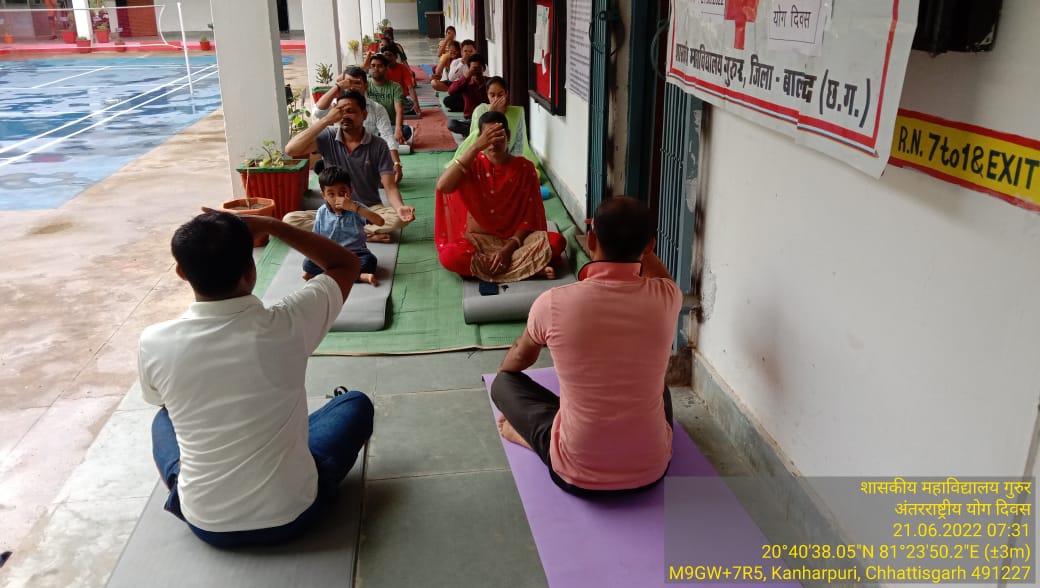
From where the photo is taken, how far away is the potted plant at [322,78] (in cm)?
1020

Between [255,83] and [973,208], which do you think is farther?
[255,83]

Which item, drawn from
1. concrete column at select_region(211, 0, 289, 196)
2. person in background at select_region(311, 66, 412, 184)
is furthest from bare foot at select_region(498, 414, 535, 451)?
concrete column at select_region(211, 0, 289, 196)

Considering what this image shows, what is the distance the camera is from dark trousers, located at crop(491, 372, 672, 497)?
109 inches

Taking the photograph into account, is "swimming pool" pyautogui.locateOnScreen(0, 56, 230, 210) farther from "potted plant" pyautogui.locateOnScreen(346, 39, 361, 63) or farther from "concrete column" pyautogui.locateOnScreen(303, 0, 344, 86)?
"potted plant" pyautogui.locateOnScreen(346, 39, 361, 63)

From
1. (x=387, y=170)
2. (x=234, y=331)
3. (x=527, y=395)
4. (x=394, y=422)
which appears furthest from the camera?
(x=387, y=170)

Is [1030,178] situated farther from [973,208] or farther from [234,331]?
[234,331]

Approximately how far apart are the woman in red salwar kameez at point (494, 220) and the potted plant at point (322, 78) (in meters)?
5.84

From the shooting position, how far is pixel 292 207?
6.22 m

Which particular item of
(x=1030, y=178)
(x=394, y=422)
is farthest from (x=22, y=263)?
(x=1030, y=178)

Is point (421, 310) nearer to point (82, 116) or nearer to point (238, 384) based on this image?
point (238, 384)

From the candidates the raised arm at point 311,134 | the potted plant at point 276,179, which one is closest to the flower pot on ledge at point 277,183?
the potted plant at point 276,179

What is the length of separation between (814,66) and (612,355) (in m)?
1.02

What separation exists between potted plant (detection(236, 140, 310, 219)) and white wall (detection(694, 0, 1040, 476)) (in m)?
4.01

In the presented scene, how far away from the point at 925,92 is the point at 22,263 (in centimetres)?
592
